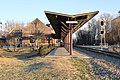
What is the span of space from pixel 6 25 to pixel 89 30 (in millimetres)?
46990

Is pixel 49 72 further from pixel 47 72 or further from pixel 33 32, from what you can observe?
pixel 33 32

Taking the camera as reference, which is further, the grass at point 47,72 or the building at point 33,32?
the building at point 33,32

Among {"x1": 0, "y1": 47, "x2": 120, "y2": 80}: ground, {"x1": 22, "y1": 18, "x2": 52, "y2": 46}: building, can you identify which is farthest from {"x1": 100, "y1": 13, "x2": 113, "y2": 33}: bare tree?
{"x1": 0, "y1": 47, "x2": 120, "y2": 80}: ground

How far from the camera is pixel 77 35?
14988cm

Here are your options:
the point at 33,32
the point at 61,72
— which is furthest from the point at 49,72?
the point at 33,32

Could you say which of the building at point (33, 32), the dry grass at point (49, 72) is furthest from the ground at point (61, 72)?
the building at point (33, 32)

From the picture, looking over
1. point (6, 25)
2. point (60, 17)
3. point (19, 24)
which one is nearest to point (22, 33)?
point (6, 25)

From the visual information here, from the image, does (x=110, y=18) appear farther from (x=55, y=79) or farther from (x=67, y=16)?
(x=55, y=79)

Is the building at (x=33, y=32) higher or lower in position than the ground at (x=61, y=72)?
higher

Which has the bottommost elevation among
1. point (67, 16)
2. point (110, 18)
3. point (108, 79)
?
point (108, 79)

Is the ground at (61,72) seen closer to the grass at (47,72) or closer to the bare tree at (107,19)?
the grass at (47,72)

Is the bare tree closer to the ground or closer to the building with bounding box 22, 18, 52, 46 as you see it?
the building with bounding box 22, 18, 52, 46

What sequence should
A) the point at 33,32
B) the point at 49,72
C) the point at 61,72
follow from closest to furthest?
the point at 61,72, the point at 49,72, the point at 33,32

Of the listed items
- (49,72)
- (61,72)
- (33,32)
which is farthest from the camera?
(33,32)
